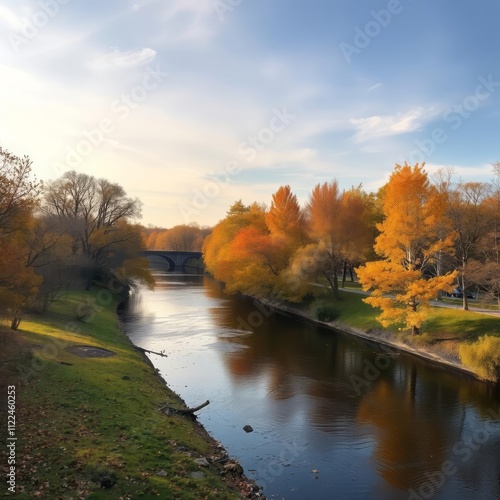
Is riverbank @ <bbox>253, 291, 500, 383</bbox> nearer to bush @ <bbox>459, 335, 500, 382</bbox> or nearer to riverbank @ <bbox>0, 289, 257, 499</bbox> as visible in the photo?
bush @ <bbox>459, 335, 500, 382</bbox>

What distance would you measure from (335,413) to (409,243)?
53.9 ft

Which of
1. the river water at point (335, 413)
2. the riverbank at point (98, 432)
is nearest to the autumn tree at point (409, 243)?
the river water at point (335, 413)

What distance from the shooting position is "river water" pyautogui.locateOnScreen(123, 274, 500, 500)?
1589cm

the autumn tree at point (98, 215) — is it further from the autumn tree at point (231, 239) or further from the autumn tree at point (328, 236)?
the autumn tree at point (328, 236)

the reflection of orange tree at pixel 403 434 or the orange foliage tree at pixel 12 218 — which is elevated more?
the orange foliage tree at pixel 12 218

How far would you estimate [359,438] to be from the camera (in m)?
19.1

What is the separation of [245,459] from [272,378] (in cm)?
1047

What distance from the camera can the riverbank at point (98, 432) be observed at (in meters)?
11.3

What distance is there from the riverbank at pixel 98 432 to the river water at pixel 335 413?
7.39 feet

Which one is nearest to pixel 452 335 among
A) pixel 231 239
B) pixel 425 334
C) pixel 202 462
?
pixel 425 334

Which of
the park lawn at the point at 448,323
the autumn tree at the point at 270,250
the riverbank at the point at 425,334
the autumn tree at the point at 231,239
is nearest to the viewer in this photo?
the riverbank at the point at 425,334

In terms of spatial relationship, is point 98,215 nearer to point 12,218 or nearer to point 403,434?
point 12,218

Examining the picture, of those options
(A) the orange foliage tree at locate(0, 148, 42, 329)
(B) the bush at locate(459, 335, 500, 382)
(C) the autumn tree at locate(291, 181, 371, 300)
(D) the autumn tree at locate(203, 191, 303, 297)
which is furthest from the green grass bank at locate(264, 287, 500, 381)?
(A) the orange foliage tree at locate(0, 148, 42, 329)

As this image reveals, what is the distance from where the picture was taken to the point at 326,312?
47.0 meters
